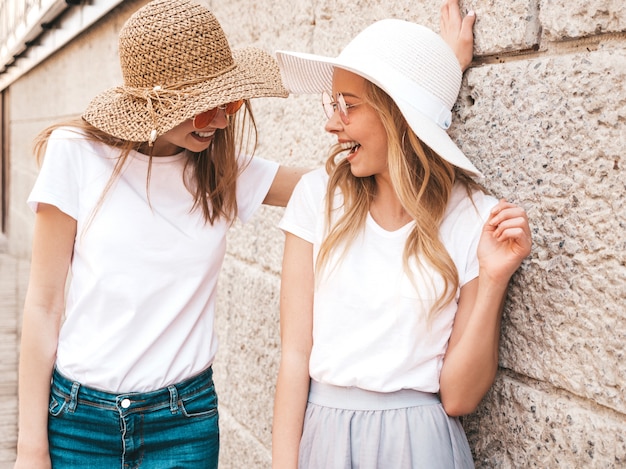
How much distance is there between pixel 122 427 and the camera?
1971 millimetres

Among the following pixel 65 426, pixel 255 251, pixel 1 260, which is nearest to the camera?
pixel 65 426

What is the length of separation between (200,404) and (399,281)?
2.36 feet

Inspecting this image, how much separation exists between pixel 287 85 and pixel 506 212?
0.79 meters

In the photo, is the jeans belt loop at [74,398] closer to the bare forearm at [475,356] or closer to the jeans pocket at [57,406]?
the jeans pocket at [57,406]

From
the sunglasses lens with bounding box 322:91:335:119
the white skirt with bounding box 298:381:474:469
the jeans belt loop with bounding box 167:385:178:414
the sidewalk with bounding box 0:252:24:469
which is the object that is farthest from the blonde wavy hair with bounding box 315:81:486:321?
the sidewalk with bounding box 0:252:24:469

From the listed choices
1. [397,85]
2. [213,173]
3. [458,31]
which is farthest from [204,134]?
[458,31]

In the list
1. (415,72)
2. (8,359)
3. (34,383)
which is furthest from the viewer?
(8,359)

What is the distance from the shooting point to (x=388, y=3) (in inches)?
94.1

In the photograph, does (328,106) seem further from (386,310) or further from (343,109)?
(386,310)

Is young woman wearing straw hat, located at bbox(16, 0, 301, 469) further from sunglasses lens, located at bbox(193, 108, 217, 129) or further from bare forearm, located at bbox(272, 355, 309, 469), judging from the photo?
bare forearm, located at bbox(272, 355, 309, 469)

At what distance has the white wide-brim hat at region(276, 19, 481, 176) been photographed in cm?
172

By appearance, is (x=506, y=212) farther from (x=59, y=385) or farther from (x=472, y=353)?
(x=59, y=385)

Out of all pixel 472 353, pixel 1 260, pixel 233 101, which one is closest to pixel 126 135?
pixel 233 101

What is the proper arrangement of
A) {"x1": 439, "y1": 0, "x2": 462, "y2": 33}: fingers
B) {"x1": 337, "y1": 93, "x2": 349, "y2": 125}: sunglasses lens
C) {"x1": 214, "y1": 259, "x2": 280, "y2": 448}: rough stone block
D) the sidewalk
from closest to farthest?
{"x1": 337, "y1": 93, "x2": 349, "y2": 125}: sunglasses lens → {"x1": 439, "y1": 0, "x2": 462, "y2": 33}: fingers → {"x1": 214, "y1": 259, "x2": 280, "y2": 448}: rough stone block → the sidewalk
